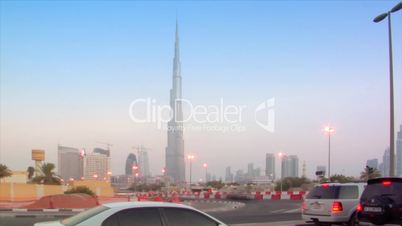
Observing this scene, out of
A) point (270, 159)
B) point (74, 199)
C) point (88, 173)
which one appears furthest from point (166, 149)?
point (74, 199)

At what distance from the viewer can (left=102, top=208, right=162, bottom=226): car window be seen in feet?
25.3

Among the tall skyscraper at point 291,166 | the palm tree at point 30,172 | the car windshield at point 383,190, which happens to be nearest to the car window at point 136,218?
the car windshield at point 383,190

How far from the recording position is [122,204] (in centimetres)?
814

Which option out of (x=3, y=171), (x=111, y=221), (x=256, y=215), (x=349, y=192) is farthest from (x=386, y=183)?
(x=3, y=171)

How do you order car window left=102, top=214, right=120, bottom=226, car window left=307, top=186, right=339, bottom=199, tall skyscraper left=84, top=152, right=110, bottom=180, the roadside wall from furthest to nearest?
tall skyscraper left=84, top=152, right=110, bottom=180, the roadside wall, car window left=307, top=186, right=339, bottom=199, car window left=102, top=214, right=120, bottom=226

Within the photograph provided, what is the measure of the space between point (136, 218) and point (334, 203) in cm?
906

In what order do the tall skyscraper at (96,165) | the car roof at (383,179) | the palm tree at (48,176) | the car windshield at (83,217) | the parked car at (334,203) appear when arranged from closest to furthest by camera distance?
the car windshield at (83,217)
the car roof at (383,179)
the parked car at (334,203)
the palm tree at (48,176)
the tall skyscraper at (96,165)

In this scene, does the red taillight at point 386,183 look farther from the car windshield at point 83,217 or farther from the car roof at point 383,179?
the car windshield at point 83,217

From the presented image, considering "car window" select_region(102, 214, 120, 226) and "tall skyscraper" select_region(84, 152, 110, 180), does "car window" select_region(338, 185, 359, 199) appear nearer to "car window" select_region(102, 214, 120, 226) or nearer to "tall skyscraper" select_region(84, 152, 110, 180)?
"car window" select_region(102, 214, 120, 226)

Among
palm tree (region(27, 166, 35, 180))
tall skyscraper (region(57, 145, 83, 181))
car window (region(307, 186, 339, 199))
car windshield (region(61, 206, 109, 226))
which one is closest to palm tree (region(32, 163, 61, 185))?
palm tree (region(27, 166, 35, 180))

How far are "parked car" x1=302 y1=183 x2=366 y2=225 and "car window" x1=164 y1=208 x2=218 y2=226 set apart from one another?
7.87m

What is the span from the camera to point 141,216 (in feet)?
25.8

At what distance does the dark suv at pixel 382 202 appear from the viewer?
35.3 feet

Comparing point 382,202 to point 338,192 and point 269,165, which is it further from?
point 269,165
